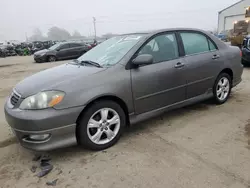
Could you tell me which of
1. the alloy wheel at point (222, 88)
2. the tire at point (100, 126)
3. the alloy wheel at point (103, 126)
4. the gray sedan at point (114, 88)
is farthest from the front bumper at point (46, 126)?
the alloy wheel at point (222, 88)

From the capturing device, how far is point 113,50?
→ 11.3 feet

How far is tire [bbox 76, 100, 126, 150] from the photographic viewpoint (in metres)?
2.73

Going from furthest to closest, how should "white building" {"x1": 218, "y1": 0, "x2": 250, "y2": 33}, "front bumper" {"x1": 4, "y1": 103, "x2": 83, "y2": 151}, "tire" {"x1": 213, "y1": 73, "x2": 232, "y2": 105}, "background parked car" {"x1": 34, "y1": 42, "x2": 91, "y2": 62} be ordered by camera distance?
"white building" {"x1": 218, "y1": 0, "x2": 250, "y2": 33} → "background parked car" {"x1": 34, "y1": 42, "x2": 91, "y2": 62} → "tire" {"x1": 213, "y1": 73, "x2": 232, "y2": 105} → "front bumper" {"x1": 4, "y1": 103, "x2": 83, "y2": 151}

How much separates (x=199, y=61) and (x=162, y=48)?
76cm

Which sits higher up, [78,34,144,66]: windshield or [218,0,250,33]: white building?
[218,0,250,33]: white building

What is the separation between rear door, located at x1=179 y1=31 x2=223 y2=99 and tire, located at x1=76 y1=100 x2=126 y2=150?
55.9 inches

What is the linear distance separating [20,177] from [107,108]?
1.24 m

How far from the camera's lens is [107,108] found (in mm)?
2873

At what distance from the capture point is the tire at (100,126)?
2.73 metres

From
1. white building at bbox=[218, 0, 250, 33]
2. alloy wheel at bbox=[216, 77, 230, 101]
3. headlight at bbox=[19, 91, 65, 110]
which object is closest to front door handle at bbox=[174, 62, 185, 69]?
alloy wheel at bbox=[216, 77, 230, 101]

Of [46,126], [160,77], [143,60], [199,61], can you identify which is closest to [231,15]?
[199,61]

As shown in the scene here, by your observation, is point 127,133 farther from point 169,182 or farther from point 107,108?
point 169,182

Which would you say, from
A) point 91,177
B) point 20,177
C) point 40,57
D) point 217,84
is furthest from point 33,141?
point 40,57

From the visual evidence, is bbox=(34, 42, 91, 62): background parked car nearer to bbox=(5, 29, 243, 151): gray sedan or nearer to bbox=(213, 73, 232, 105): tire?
bbox=(5, 29, 243, 151): gray sedan
